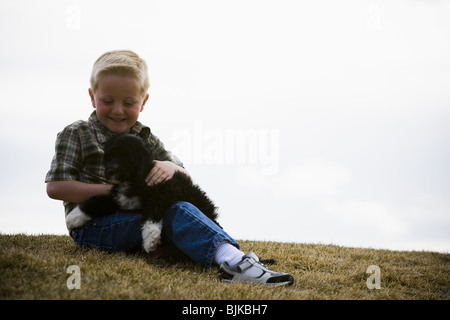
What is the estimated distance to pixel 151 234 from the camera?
356 cm

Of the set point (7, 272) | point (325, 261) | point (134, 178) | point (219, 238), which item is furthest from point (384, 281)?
point (7, 272)

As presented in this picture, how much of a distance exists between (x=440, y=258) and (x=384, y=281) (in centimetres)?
274

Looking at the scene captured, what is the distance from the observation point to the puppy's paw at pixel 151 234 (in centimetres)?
357

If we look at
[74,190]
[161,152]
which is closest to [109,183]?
[74,190]

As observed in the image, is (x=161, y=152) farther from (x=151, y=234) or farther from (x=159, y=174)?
(x=151, y=234)

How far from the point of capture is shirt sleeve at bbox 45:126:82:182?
3.88 m

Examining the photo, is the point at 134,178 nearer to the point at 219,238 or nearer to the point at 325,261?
the point at 219,238

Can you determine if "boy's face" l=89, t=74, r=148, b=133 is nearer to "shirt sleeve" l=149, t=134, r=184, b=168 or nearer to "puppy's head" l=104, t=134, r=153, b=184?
"shirt sleeve" l=149, t=134, r=184, b=168

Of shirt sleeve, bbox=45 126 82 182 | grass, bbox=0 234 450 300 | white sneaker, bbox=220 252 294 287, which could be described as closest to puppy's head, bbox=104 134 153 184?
shirt sleeve, bbox=45 126 82 182

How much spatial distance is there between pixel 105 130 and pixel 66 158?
0.57 meters

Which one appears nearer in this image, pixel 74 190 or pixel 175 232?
pixel 175 232
